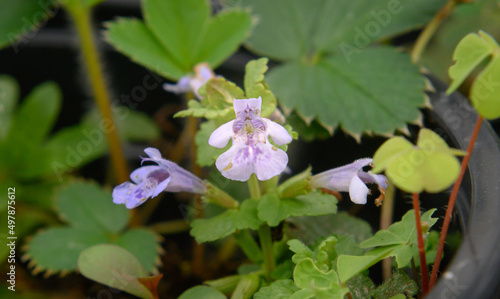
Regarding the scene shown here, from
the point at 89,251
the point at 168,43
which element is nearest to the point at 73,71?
the point at 168,43

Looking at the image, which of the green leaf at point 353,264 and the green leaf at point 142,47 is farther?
the green leaf at point 142,47

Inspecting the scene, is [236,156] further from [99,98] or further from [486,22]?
[486,22]

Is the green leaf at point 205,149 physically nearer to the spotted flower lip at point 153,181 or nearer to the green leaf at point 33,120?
the spotted flower lip at point 153,181

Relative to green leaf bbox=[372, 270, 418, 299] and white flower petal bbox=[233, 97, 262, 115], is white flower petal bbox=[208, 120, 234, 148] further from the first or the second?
green leaf bbox=[372, 270, 418, 299]

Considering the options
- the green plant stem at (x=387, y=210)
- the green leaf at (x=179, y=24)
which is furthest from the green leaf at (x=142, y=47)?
the green plant stem at (x=387, y=210)
